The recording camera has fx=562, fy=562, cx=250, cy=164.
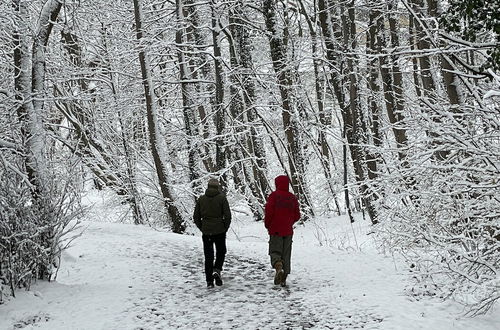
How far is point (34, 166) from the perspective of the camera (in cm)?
992

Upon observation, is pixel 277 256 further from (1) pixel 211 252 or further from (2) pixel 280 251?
(1) pixel 211 252

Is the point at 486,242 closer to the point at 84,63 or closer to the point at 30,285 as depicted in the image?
the point at 30,285

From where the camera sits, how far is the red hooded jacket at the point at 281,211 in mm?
9344

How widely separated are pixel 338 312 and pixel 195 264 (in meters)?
4.42

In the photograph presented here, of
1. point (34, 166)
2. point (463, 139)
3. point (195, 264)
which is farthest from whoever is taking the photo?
point (195, 264)

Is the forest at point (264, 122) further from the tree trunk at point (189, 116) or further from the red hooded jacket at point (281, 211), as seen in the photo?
the red hooded jacket at point (281, 211)

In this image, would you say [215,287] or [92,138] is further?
[92,138]

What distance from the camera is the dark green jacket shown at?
9430mm

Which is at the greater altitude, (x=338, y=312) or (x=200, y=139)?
(x=200, y=139)

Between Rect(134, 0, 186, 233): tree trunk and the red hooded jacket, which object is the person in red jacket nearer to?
the red hooded jacket

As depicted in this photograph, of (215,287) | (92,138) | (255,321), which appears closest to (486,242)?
(255,321)

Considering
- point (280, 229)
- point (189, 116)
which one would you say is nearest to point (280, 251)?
point (280, 229)

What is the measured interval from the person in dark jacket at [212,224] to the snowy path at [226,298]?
1.13 feet

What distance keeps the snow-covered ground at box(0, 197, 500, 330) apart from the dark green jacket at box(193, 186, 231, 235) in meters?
1.00
